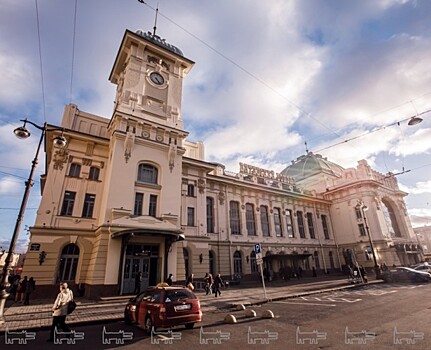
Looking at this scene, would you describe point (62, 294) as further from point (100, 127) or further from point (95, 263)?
point (100, 127)

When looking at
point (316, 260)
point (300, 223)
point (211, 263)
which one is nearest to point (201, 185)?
point (211, 263)

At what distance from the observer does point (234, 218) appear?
3022cm

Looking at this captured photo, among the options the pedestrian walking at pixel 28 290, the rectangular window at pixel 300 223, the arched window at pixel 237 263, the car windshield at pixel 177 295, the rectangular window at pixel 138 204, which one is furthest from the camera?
the rectangular window at pixel 300 223

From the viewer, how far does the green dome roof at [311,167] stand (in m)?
47.7

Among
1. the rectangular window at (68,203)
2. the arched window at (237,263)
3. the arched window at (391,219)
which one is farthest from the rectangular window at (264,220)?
the rectangular window at (68,203)

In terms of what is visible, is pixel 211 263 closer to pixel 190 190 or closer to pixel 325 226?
pixel 190 190

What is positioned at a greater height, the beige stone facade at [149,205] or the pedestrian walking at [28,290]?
the beige stone facade at [149,205]

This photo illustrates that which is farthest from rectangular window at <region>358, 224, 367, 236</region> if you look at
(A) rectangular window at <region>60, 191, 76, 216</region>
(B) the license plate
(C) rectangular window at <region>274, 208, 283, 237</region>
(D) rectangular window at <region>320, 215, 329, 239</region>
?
(A) rectangular window at <region>60, 191, 76, 216</region>

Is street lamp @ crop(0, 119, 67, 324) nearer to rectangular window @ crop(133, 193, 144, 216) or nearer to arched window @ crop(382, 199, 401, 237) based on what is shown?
rectangular window @ crop(133, 193, 144, 216)

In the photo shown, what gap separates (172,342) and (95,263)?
12012 mm

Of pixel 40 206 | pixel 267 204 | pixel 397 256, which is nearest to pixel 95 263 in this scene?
pixel 40 206

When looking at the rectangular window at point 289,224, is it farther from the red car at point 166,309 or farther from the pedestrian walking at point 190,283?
the red car at point 166,309

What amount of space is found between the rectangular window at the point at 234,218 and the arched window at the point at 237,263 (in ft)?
8.11

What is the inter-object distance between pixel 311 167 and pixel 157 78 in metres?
36.5
